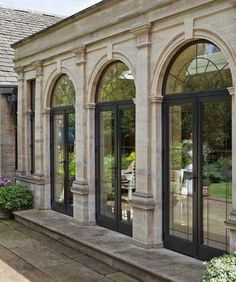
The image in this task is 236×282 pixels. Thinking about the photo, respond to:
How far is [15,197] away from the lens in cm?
949

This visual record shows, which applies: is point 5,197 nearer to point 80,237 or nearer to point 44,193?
point 44,193

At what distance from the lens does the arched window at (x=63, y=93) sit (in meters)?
8.78

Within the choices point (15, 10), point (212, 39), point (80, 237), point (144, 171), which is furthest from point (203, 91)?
point (15, 10)

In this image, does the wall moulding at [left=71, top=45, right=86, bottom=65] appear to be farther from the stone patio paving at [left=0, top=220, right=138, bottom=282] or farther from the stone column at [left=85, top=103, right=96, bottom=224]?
the stone patio paving at [left=0, top=220, right=138, bottom=282]

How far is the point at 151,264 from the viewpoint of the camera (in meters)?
5.66

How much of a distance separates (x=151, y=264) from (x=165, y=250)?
2.28ft

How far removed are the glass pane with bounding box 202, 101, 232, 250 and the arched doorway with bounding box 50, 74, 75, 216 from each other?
3.64 m

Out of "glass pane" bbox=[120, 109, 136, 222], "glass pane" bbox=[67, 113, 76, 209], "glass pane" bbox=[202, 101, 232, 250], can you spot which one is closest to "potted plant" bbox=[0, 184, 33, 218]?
"glass pane" bbox=[67, 113, 76, 209]

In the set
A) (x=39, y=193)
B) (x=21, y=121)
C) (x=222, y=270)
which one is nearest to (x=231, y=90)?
(x=222, y=270)

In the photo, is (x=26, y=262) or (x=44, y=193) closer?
(x=26, y=262)

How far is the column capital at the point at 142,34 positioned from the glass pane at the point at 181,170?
3.44ft

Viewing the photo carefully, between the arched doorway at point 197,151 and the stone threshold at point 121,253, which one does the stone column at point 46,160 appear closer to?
the stone threshold at point 121,253

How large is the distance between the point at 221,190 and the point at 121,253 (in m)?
1.73

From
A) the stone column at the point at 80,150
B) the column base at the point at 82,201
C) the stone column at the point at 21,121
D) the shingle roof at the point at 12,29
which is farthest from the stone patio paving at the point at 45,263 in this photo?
the shingle roof at the point at 12,29
